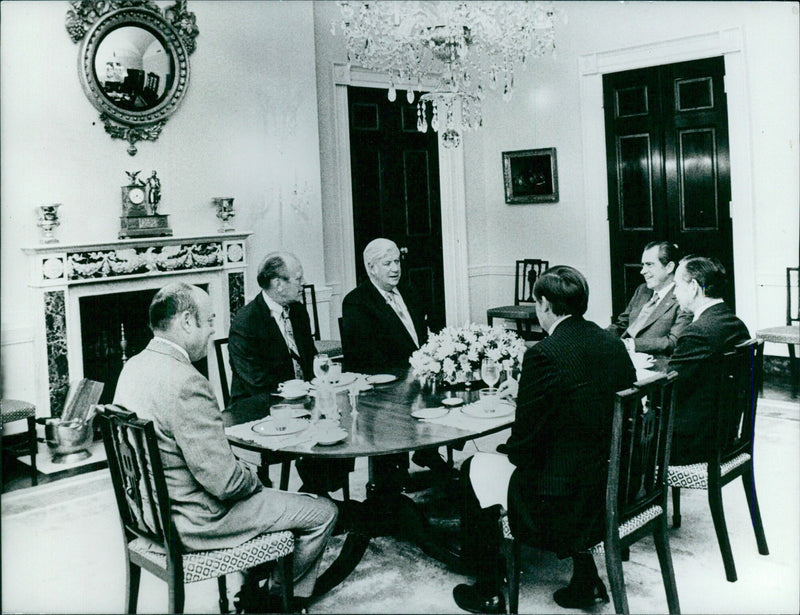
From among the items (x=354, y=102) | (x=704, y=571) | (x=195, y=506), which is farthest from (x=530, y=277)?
(x=195, y=506)

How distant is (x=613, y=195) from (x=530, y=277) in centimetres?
114

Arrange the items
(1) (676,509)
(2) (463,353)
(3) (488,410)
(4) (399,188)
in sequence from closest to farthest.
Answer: (3) (488,410)
(2) (463,353)
(1) (676,509)
(4) (399,188)

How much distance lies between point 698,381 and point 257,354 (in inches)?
76.0

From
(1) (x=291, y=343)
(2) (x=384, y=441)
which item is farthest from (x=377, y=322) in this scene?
(2) (x=384, y=441)

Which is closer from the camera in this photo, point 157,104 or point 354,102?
point 157,104

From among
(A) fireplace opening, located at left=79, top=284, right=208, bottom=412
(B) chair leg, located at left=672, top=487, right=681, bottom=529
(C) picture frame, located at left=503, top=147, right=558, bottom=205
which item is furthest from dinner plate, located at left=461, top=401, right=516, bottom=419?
(C) picture frame, located at left=503, top=147, right=558, bottom=205

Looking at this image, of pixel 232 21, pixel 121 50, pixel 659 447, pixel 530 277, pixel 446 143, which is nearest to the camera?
pixel 659 447

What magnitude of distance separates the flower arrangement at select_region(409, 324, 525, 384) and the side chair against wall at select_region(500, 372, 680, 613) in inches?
29.0

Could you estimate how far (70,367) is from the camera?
5.12m

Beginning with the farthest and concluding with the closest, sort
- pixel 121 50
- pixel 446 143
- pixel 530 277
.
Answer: pixel 530 277 < pixel 121 50 < pixel 446 143

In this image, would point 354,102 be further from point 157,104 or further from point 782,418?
point 782,418

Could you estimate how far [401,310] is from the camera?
415 cm

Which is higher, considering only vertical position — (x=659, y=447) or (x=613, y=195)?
(x=613, y=195)

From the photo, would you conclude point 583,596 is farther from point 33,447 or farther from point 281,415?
point 33,447
